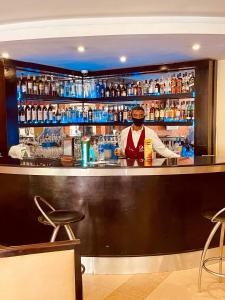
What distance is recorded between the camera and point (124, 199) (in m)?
3.43

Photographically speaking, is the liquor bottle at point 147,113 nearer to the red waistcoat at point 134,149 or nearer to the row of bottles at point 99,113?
the row of bottles at point 99,113

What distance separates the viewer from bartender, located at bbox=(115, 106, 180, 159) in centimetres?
430

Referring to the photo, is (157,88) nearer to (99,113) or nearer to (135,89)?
(135,89)

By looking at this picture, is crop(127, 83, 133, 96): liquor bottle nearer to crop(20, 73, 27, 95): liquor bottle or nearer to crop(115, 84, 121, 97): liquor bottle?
crop(115, 84, 121, 97): liquor bottle

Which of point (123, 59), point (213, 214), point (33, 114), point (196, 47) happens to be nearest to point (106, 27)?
point (196, 47)

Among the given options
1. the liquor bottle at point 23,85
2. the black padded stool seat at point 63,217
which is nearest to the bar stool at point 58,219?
the black padded stool seat at point 63,217

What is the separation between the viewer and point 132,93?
234 inches

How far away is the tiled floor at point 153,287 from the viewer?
301cm

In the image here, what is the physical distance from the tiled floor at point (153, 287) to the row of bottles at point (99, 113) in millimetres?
2659

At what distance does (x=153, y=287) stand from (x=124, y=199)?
0.83 metres

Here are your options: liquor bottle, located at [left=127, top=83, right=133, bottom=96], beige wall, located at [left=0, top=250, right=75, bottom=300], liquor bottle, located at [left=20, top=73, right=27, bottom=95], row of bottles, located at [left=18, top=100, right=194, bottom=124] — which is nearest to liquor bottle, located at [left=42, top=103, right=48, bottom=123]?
row of bottles, located at [left=18, top=100, right=194, bottom=124]

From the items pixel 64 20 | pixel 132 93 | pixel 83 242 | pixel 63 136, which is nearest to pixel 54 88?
pixel 63 136

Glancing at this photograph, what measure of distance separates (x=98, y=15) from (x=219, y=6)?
1139 mm

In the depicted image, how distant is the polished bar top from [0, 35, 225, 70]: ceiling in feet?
4.31
